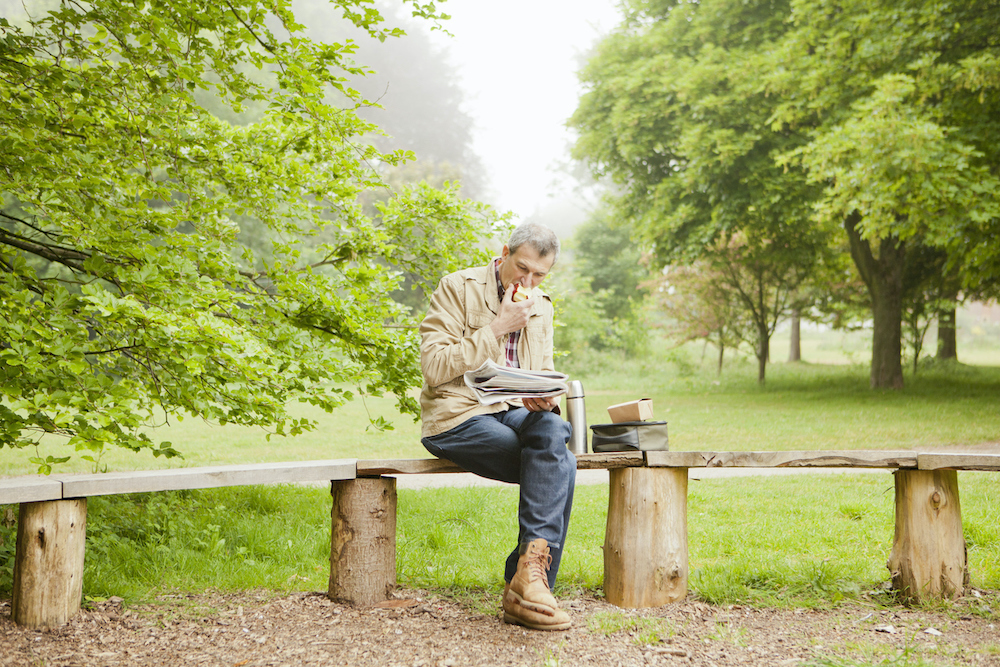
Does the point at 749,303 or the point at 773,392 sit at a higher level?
the point at 749,303

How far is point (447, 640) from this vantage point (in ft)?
10.3

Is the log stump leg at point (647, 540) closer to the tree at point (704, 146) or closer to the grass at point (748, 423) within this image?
the grass at point (748, 423)

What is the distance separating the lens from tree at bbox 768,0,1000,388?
10195 millimetres

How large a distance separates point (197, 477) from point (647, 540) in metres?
2.03

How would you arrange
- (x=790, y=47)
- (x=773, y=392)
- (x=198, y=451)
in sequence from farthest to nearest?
(x=773, y=392) → (x=790, y=47) → (x=198, y=451)

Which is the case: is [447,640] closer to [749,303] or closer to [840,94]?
[840,94]

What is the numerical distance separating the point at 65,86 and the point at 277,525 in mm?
2898

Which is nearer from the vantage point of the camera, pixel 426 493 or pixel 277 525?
pixel 277 525

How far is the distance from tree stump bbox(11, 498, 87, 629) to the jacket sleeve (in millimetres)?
1587

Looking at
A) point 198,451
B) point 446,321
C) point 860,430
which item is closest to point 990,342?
point 860,430

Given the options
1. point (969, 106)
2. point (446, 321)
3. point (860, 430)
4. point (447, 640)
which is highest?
point (969, 106)

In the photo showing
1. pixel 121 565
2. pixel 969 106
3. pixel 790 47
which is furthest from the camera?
pixel 790 47

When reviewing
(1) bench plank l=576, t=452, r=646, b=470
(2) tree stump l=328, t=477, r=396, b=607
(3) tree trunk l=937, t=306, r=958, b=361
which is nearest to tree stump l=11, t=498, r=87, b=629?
(2) tree stump l=328, t=477, r=396, b=607

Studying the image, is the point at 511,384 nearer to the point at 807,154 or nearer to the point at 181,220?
the point at 181,220
